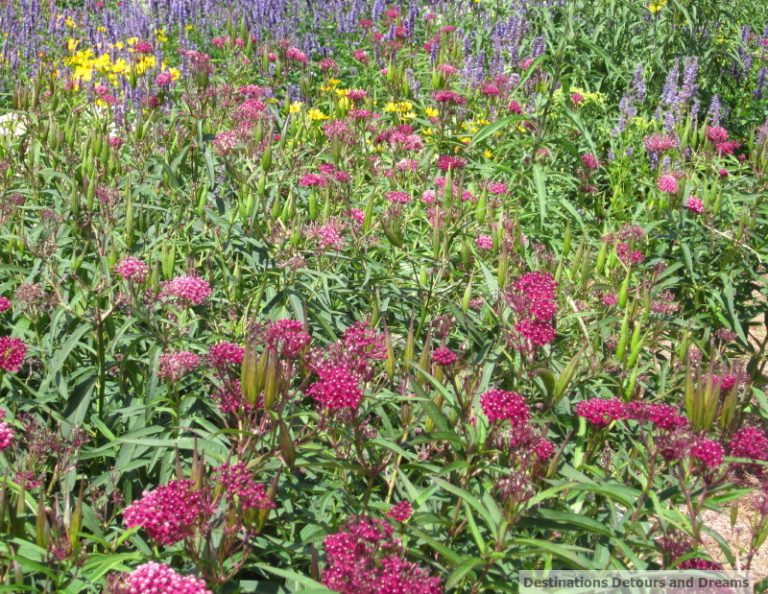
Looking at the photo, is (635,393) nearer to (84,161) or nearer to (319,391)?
(319,391)

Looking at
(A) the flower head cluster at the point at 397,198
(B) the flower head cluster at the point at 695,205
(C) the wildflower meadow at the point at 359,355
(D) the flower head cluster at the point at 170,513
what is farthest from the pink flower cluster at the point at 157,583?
(B) the flower head cluster at the point at 695,205

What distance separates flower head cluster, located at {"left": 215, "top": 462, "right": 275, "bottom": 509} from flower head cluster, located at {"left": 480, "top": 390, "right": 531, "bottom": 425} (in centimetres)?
58

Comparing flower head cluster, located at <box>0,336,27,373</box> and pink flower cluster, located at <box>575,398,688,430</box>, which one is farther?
flower head cluster, located at <box>0,336,27,373</box>

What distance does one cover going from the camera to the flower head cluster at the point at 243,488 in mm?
1897

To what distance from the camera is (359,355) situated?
2.35 meters

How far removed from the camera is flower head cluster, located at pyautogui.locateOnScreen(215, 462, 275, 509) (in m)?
1.90

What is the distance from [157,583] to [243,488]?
0.33 m

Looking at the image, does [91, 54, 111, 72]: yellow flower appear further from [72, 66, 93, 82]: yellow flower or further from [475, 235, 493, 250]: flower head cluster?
[475, 235, 493, 250]: flower head cluster

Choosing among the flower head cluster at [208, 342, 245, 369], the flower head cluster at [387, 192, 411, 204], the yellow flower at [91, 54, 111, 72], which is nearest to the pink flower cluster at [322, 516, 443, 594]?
the flower head cluster at [208, 342, 245, 369]

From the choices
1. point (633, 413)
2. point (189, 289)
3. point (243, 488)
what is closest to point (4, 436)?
point (243, 488)

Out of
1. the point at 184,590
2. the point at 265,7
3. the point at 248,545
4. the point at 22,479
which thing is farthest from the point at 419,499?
the point at 265,7

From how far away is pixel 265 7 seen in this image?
9.25 metres

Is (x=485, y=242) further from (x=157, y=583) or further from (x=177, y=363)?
(x=157, y=583)

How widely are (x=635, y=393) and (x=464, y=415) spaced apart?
0.90 metres
